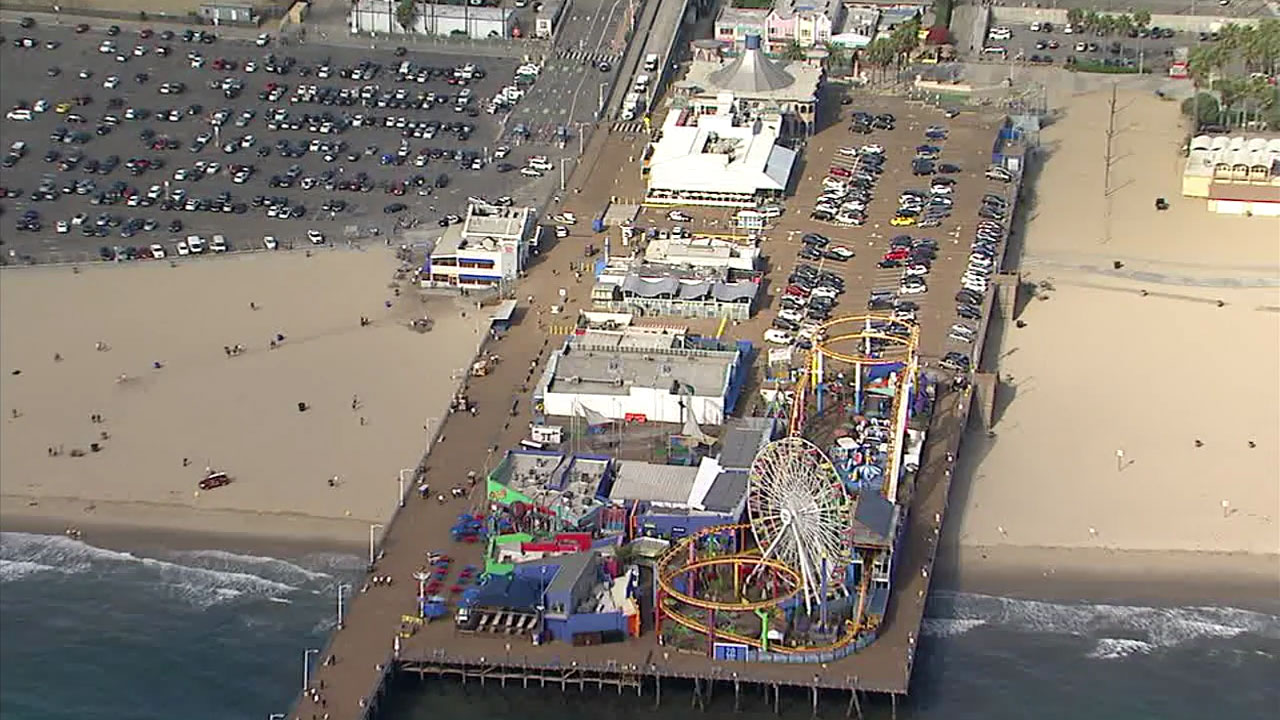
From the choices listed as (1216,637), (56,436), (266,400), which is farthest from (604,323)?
(1216,637)

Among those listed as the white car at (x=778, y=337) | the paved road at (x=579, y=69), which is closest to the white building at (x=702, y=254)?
the white car at (x=778, y=337)

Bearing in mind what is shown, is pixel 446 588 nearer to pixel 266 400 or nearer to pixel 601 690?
pixel 601 690

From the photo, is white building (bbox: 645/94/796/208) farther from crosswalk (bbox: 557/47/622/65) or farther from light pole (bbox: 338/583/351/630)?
light pole (bbox: 338/583/351/630)

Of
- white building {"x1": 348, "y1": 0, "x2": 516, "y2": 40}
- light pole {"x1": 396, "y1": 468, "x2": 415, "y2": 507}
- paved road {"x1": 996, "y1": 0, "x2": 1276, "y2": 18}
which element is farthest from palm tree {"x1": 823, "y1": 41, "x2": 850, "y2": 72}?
light pole {"x1": 396, "y1": 468, "x2": 415, "y2": 507}

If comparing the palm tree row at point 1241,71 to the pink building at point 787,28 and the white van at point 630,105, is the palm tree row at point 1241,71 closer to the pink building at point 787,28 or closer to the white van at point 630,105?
the pink building at point 787,28

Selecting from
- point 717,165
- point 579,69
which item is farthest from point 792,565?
point 579,69

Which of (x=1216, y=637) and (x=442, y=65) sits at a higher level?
(x=442, y=65)
